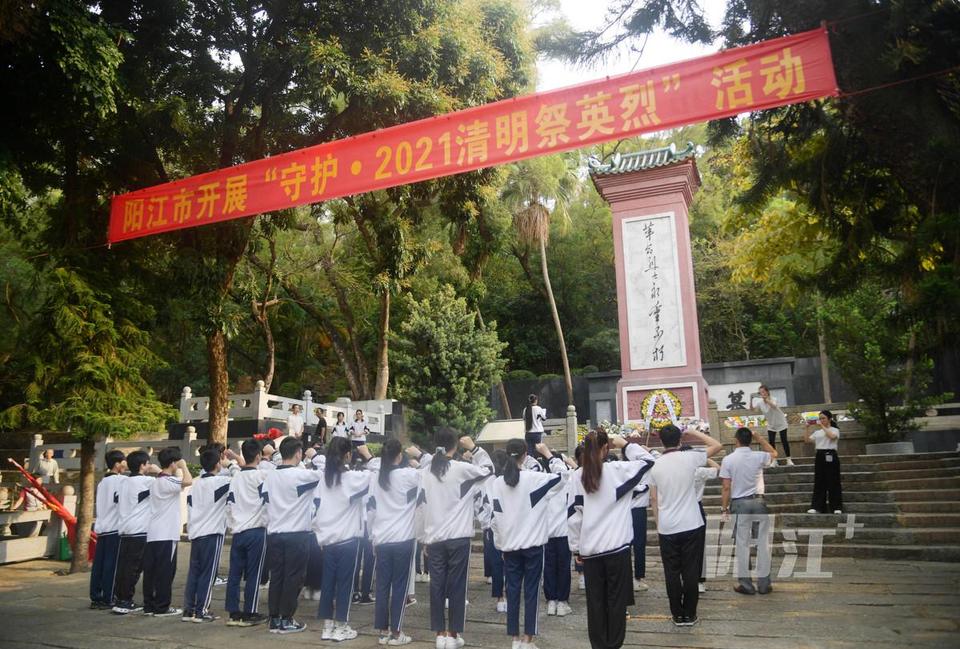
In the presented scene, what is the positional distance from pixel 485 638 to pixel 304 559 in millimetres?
1453

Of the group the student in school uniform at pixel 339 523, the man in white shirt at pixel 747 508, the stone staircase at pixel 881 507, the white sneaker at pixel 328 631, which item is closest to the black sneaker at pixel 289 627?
the student in school uniform at pixel 339 523

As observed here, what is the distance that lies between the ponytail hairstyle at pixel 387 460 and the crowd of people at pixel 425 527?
0.01m

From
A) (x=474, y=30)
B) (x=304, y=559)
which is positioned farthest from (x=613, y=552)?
(x=474, y=30)

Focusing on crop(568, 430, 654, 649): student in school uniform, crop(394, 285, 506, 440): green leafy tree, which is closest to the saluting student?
crop(568, 430, 654, 649): student in school uniform

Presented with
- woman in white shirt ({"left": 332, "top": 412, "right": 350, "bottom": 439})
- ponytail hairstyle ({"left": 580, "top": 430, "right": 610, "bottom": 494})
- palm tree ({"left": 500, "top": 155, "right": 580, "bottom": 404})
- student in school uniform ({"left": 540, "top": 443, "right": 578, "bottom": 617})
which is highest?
palm tree ({"left": 500, "top": 155, "right": 580, "bottom": 404})

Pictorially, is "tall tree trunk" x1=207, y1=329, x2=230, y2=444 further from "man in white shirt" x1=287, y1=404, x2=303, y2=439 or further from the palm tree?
the palm tree

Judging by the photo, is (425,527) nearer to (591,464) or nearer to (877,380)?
(591,464)

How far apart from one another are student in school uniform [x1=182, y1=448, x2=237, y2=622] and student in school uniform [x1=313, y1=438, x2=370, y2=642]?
1.01 m

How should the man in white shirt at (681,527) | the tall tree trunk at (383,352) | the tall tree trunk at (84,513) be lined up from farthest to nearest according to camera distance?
1. the tall tree trunk at (383,352)
2. the tall tree trunk at (84,513)
3. the man in white shirt at (681,527)

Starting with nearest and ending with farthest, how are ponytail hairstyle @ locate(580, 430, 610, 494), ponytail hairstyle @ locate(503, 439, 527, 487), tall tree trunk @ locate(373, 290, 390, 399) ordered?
1. ponytail hairstyle @ locate(580, 430, 610, 494)
2. ponytail hairstyle @ locate(503, 439, 527, 487)
3. tall tree trunk @ locate(373, 290, 390, 399)

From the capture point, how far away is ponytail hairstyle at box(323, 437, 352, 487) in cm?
508

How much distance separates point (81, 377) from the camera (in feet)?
26.7

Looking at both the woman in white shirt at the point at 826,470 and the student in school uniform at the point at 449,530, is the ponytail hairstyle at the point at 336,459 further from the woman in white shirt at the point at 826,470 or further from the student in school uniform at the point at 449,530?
the woman in white shirt at the point at 826,470

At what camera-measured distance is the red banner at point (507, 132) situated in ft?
17.6
